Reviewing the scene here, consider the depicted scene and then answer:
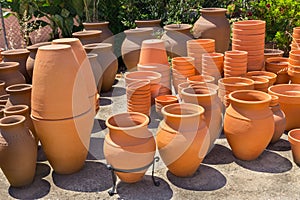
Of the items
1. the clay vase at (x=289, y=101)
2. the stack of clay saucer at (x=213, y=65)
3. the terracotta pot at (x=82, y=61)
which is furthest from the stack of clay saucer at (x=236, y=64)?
the terracotta pot at (x=82, y=61)

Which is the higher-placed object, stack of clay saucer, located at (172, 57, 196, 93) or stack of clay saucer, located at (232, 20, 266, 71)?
stack of clay saucer, located at (232, 20, 266, 71)

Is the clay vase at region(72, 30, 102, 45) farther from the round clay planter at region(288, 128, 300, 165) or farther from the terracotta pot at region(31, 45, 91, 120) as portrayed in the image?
the round clay planter at region(288, 128, 300, 165)

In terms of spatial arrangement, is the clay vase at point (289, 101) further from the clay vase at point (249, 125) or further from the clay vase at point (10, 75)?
the clay vase at point (10, 75)

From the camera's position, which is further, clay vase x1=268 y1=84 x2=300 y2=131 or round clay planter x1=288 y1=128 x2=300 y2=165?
clay vase x1=268 y1=84 x2=300 y2=131

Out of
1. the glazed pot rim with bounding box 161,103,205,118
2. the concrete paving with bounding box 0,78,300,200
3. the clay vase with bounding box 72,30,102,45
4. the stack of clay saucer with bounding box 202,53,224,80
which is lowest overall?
the concrete paving with bounding box 0,78,300,200

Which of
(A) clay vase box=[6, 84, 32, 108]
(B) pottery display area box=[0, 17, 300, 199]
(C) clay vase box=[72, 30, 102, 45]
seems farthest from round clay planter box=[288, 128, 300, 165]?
(C) clay vase box=[72, 30, 102, 45]

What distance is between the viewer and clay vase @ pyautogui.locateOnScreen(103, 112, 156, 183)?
2943 mm

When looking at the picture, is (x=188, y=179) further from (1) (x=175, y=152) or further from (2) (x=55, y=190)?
(2) (x=55, y=190)

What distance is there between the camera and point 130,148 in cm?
294

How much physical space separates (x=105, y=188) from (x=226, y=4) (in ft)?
20.3

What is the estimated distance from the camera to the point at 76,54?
131 inches

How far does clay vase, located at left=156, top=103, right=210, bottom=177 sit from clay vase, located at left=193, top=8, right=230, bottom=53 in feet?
9.00

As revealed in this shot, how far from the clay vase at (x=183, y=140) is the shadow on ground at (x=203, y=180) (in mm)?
68

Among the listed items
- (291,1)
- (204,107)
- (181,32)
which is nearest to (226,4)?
(291,1)
